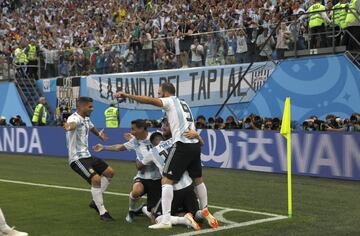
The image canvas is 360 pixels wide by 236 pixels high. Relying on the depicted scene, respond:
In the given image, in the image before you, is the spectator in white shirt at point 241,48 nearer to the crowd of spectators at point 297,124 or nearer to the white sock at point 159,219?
the crowd of spectators at point 297,124

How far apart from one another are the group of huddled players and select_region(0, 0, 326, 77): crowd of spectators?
35.6ft

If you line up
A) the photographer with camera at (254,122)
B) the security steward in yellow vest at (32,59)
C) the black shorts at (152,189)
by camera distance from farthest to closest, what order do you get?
the security steward in yellow vest at (32,59)
the photographer with camera at (254,122)
the black shorts at (152,189)

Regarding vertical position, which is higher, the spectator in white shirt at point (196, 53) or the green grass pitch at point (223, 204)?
the spectator in white shirt at point (196, 53)

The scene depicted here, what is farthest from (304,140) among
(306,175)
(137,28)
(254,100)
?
(137,28)

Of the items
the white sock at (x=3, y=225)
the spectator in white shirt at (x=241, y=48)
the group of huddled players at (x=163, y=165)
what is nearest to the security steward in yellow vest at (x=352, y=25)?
the spectator in white shirt at (x=241, y=48)

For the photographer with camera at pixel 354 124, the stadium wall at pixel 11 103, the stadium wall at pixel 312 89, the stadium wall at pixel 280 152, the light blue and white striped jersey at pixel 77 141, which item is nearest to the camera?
the light blue and white striped jersey at pixel 77 141

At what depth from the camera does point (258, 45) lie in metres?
20.0

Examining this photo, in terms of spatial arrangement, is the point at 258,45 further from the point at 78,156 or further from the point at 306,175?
the point at 78,156

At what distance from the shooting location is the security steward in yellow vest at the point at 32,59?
29.5 meters

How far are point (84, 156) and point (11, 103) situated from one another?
22323 millimetres

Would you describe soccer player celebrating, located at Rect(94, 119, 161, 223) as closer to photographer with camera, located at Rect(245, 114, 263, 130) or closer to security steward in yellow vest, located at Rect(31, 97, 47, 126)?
photographer with camera, located at Rect(245, 114, 263, 130)

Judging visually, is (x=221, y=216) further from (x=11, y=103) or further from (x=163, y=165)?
(x=11, y=103)

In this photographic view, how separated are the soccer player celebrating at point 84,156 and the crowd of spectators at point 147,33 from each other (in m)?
10.8

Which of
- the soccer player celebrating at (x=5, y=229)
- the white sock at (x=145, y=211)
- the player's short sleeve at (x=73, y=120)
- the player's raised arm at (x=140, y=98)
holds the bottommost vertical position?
the white sock at (x=145, y=211)
